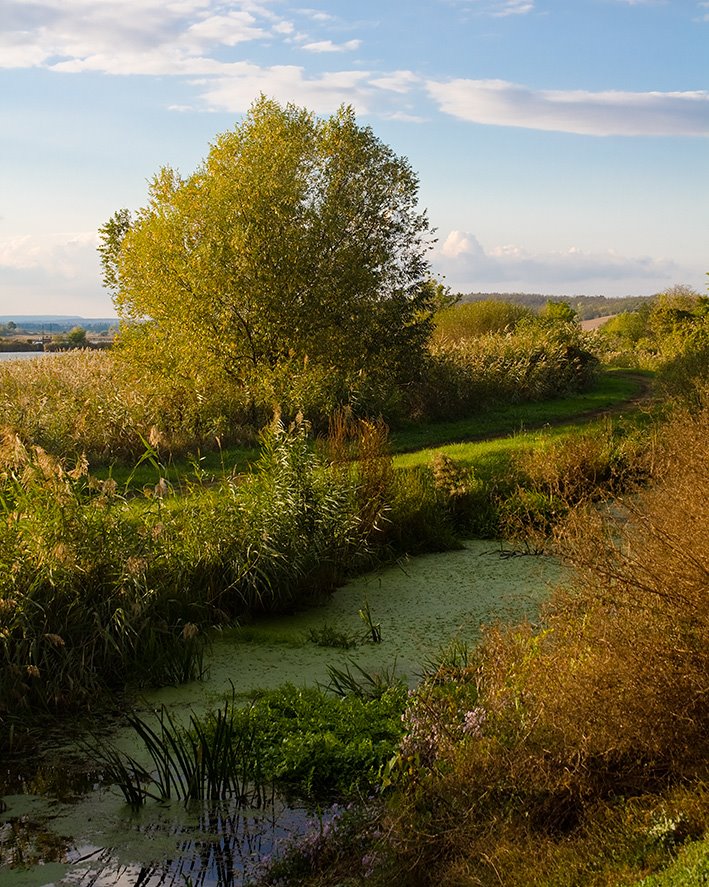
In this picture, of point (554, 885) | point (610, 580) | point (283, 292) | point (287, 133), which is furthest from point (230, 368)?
point (554, 885)

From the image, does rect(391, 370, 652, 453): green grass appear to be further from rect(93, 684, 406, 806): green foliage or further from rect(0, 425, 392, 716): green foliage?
rect(93, 684, 406, 806): green foliage

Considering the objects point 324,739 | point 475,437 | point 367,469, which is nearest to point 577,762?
point 324,739

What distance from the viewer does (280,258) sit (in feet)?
56.3

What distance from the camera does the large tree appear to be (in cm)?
1694

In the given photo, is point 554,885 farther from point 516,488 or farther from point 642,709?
point 516,488

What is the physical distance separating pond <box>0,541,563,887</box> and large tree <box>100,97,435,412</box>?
7.67 meters

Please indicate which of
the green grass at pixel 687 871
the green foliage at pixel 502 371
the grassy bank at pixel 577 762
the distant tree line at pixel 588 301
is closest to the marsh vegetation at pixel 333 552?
the grassy bank at pixel 577 762

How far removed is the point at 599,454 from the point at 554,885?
30.6ft

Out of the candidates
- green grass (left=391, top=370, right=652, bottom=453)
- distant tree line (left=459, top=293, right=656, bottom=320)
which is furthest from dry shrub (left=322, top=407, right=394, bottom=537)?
distant tree line (left=459, top=293, right=656, bottom=320)

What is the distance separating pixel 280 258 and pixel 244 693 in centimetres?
1136

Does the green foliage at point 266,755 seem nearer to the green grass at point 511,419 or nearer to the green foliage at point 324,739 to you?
the green foliage at point 324,739

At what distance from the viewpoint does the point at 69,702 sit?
265 inches

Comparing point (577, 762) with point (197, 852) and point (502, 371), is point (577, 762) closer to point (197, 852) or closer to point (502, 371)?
point (197, 852)

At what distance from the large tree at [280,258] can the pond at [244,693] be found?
767 cm
